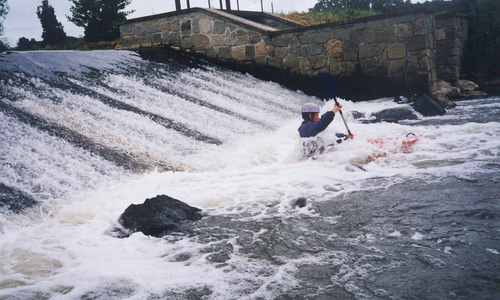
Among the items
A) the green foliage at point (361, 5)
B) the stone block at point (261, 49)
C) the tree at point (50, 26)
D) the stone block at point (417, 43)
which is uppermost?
the tree at point (50, 26)

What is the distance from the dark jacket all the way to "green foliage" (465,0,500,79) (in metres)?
7.65

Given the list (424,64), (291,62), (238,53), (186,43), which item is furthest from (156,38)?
(424,64)

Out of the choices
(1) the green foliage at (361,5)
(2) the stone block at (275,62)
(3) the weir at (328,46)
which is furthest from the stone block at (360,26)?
(1) the green foliage at (361,5)

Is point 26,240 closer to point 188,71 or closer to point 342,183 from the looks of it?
point 342,183

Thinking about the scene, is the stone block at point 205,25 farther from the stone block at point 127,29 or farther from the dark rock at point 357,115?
the dark rock at point 357,115

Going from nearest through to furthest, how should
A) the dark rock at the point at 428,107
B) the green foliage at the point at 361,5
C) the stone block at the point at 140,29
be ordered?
1. the dark rock at the point at 428,107
2. the stone block at the point at 140,29
3. the green foliage at the point at 361,5

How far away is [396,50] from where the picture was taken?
8.48 meters

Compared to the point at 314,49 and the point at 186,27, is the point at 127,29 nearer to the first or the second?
the point at 186,27

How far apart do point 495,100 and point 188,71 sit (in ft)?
21.1

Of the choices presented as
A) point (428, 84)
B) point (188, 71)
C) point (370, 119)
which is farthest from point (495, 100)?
point (188, 71)

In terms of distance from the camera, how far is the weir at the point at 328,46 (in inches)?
332

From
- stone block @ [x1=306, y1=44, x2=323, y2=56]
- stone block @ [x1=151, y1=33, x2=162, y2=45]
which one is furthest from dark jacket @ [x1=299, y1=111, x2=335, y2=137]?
stone block @ [x1=151, y1=33, x2=162, y2=45]

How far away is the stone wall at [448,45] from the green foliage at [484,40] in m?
0.79

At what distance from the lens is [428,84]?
8.43m
